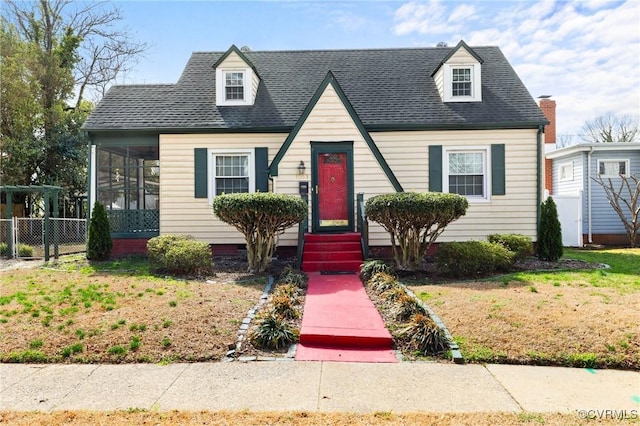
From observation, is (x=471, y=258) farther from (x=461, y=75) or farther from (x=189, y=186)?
(x=189, y=186)

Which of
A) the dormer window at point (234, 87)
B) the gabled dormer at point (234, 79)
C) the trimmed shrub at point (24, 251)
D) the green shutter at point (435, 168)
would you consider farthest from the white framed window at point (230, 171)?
the trimmed shrub at point (24, 251)

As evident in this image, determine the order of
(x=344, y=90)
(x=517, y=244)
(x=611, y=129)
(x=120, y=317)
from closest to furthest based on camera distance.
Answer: (x=120, y=317), (x=517, y=244), (x=344, y=90), (x=611, y=129)

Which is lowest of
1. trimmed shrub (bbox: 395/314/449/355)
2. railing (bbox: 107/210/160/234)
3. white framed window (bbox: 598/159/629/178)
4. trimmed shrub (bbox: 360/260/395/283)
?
trimmed shrub (bbox: 395/314/449/355)

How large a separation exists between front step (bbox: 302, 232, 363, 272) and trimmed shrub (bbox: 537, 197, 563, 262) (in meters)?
5.19

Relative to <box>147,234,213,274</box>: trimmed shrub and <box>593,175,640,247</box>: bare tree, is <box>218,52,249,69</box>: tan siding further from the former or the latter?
<box>593,175,640,247</box>: bare tree

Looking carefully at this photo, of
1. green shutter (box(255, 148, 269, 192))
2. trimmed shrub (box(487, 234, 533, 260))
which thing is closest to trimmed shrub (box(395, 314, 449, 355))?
trimmed shrub (box(487, 234, 533, 260))

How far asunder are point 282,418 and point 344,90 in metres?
11.8

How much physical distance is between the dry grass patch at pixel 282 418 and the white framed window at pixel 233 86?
11.0 m

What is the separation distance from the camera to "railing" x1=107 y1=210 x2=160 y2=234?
12.9 meters

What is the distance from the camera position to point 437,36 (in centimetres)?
1622

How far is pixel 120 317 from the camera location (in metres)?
6.10

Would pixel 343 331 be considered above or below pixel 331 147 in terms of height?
below

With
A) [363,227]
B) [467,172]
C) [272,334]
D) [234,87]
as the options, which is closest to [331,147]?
[363,227]

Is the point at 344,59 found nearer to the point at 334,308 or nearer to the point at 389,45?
the point at 389,45
